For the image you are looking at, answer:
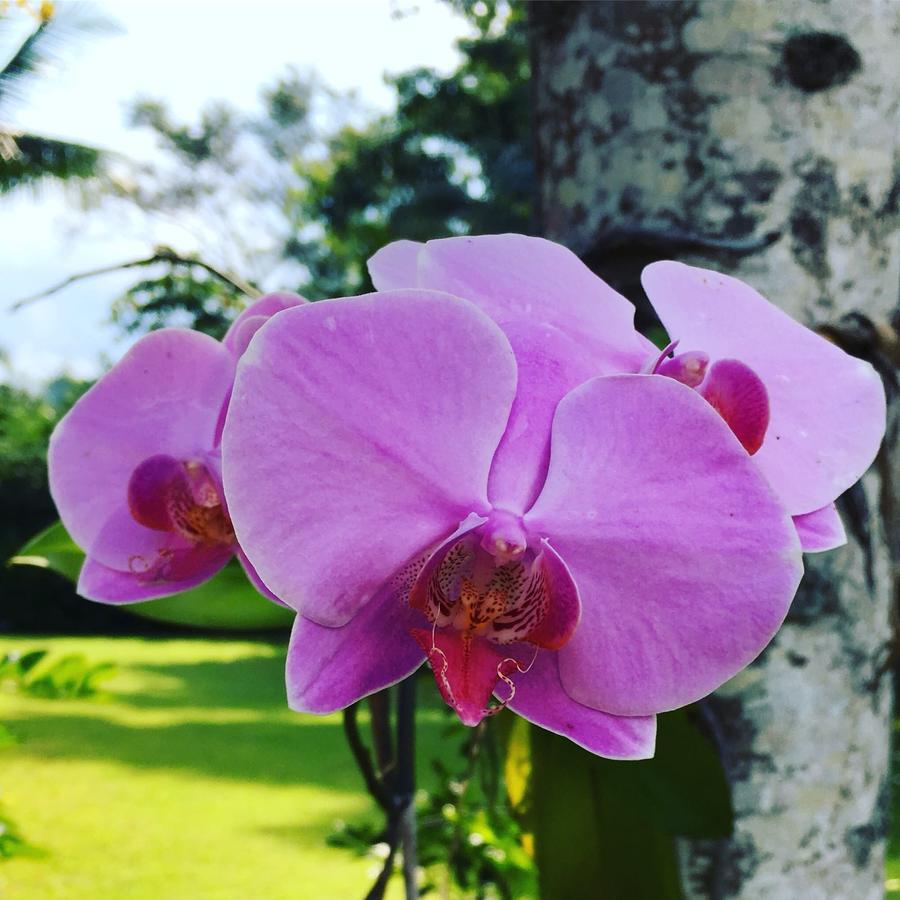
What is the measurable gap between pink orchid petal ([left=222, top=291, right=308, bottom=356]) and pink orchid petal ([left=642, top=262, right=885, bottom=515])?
10 cm

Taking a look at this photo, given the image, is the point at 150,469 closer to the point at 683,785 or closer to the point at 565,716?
the point at 565,716

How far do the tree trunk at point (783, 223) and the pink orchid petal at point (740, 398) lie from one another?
243 mm

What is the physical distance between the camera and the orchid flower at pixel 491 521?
19 cm

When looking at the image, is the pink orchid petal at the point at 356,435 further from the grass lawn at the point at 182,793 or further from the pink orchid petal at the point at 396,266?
the grass lawn at the point at 182,793

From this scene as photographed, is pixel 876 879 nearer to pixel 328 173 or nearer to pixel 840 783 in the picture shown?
pixel 840 783

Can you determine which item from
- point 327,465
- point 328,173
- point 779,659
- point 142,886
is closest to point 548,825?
point 779,659

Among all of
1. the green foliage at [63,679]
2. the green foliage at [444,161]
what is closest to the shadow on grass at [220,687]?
the green foliage at [444,161]

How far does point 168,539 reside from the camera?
11.6 inches

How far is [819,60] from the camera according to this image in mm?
496

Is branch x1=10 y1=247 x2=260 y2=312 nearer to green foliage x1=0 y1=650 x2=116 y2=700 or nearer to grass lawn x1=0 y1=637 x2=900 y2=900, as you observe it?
green foliage x1=0 y1=650 x2=116 y2=700

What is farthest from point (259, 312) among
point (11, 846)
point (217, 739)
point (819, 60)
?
point (217, 739)

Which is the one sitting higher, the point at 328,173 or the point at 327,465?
the point at 327,465

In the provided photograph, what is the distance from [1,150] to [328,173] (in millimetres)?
2598

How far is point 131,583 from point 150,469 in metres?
0.04
